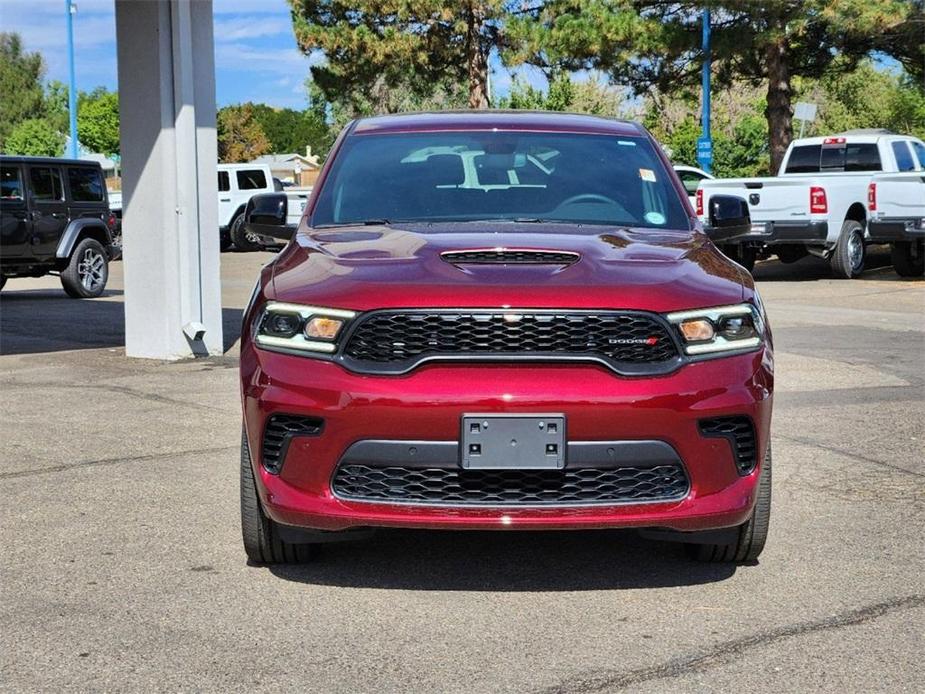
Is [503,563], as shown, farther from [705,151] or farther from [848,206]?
[705,151]

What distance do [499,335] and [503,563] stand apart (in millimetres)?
1098

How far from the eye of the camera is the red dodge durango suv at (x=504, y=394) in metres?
4.37

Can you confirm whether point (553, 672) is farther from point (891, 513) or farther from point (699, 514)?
point (891, 513)

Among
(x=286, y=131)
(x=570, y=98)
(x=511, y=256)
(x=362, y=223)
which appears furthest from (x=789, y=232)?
(x=286, y=131)

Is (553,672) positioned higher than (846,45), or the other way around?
(846,45)

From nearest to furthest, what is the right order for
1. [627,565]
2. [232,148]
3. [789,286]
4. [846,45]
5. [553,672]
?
1. [553,672]
2. [627,565]
3. [789,286]
4. [846,45]
5. [232,148]

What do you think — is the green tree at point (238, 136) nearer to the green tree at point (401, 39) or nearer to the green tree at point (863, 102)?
the green tree at point (863, 102)

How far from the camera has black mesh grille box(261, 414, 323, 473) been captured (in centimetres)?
449

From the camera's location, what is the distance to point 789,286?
20.0 meters

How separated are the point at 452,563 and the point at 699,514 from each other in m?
1.05

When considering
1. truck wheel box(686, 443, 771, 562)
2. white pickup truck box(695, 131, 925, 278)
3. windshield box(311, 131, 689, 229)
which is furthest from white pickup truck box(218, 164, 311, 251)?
truck wheel box(686, 443, 771, 562)

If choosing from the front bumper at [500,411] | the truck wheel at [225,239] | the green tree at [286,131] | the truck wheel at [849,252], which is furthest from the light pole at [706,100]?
the green tree at [286,131]

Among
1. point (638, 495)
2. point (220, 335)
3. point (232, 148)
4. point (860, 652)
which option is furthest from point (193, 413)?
point (232, 148)

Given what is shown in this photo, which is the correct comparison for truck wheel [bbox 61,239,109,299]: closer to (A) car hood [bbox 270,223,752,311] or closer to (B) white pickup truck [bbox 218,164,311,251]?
(B) white pickup truck [bbox 218,164,311,251]
